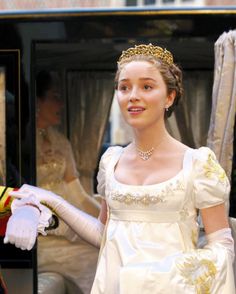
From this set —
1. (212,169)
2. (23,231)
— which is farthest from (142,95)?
(23,231)

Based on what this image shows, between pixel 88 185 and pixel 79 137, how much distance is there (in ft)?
1.65

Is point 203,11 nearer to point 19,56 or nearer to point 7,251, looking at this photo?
point 19,56

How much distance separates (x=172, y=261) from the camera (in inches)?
91.5

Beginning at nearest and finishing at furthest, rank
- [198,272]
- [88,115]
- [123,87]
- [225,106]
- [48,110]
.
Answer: [198,272], [123,87], [225,106], [48,110], [88,115]

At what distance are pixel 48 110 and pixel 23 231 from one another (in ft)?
11.3

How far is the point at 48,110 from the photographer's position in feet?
19.0

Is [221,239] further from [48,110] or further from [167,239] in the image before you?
[48,110]

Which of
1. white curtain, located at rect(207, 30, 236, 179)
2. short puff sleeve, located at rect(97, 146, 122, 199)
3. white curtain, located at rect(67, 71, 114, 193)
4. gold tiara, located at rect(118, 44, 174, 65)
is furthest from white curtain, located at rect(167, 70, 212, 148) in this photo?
gold tiara, located at rect(118, 44, 174, 65)

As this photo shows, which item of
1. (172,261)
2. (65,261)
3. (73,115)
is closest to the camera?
(172,261)

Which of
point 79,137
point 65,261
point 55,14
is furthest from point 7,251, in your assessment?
point 79,137

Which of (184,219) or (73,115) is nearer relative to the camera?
(184,219)

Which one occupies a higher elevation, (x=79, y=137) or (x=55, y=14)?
(x=55, y=14)

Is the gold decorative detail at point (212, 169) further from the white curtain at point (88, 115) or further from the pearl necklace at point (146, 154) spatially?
the white curtain at point (88, 115)

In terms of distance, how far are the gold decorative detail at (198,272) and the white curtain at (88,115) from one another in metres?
4.18
